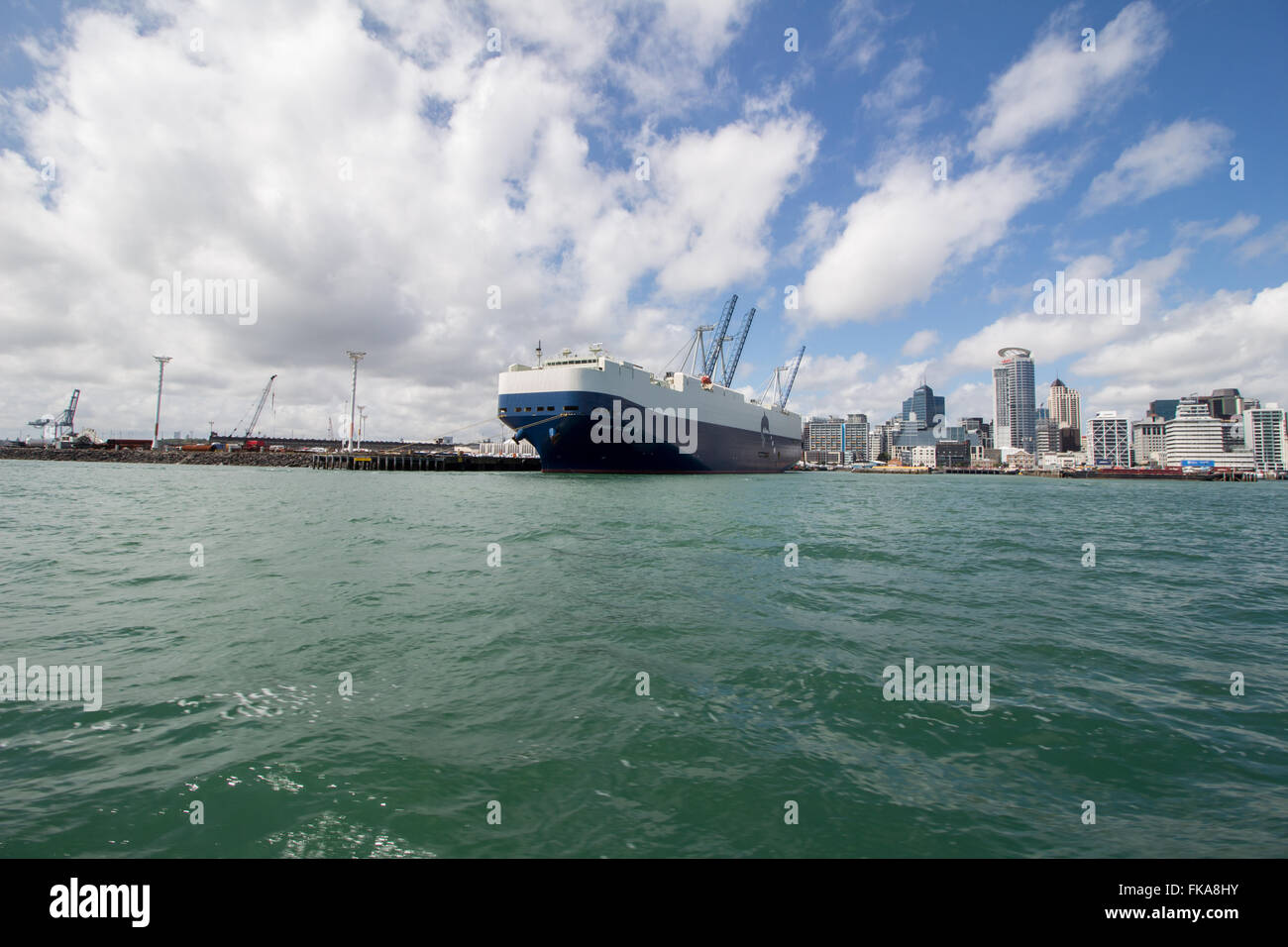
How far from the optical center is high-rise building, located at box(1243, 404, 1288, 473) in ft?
511

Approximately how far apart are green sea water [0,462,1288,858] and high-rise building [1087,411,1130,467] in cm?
22172

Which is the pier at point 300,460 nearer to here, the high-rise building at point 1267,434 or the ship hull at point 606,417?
the ship hull at point 606,417

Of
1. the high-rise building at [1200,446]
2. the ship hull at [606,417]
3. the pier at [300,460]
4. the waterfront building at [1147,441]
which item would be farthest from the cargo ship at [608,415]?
the waterfront building at [1147,441]

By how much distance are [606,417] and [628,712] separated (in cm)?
4591

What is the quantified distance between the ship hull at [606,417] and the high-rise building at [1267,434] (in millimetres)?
193527

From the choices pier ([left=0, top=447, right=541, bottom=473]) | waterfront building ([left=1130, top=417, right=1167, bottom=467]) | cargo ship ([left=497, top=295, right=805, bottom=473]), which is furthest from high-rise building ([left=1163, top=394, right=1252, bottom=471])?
pier ([left=0, top=447, right=541, bottom=473])

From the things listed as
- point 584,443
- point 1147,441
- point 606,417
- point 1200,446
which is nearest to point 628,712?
point 606,417

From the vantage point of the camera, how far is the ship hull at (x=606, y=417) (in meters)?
49.8

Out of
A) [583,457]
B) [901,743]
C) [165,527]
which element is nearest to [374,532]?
[165,527]

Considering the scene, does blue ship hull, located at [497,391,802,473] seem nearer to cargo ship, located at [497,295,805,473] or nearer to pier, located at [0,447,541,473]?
cargo ship, located at [497,295,805,473]
